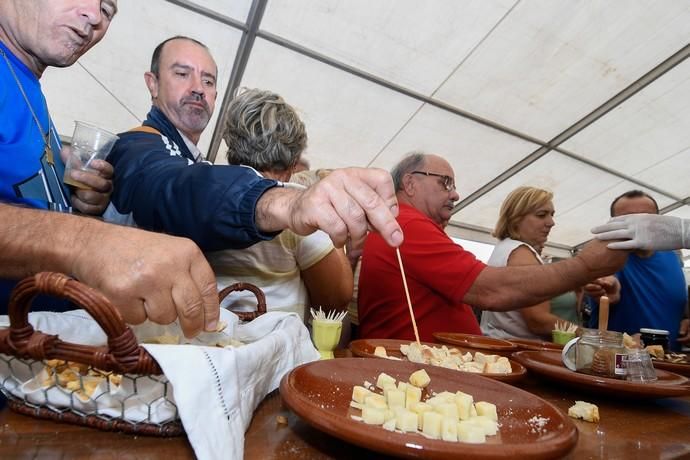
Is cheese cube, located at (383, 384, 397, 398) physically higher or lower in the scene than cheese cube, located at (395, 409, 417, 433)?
higher

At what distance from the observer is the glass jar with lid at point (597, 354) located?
112 cm

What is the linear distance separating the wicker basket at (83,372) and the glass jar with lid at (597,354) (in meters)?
1.06

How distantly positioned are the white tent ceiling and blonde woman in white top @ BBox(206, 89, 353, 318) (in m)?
2.53

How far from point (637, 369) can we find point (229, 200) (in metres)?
1.13

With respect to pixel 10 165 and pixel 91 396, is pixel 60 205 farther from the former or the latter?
pixel 91 396

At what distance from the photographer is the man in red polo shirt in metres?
1.87

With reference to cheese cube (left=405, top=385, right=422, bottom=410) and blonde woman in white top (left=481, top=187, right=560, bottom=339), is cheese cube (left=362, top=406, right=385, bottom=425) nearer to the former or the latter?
cheese cube (left=405, top=385, right=422, bottom=410)

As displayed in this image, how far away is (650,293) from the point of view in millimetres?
3232

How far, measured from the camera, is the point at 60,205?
1211mm

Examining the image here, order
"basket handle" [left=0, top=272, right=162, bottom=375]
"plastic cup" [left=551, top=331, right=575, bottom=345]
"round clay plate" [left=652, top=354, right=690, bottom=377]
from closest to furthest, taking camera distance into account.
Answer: "basket handle" [left=0, top=272, right=162, bottom=375], "round clay plate" [left=652, top=354, right=690, bottom=377], "plastic cup" [left=551, top=331, right=575, bottom=345]

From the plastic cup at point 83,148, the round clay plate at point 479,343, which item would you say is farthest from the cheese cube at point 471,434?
the plastic cup at point 83,148

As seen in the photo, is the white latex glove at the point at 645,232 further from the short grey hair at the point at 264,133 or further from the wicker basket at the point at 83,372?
the wicker basket at the point at 83,372

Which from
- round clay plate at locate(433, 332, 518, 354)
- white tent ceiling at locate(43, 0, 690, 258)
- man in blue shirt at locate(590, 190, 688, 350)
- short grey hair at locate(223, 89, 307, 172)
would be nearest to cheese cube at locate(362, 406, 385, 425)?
round clay plate at locate(433, 332, 518, 354)

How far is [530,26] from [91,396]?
14.0 ft
